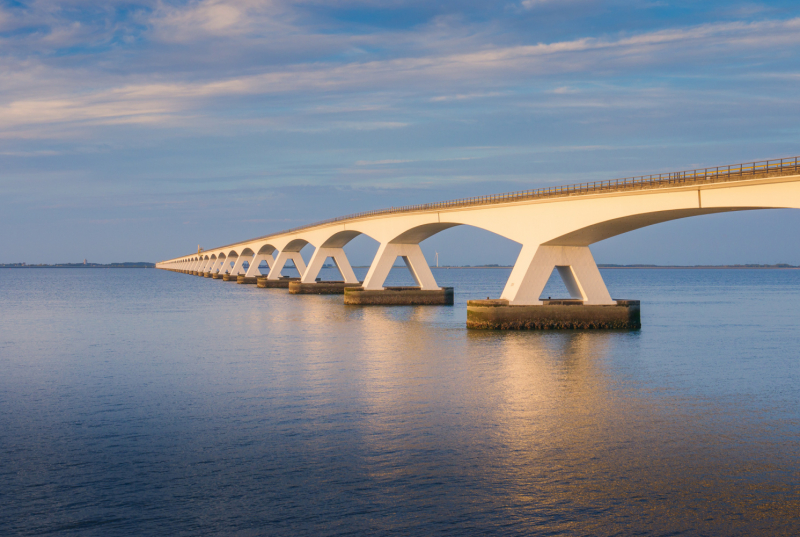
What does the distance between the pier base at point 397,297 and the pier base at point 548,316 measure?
22643mm

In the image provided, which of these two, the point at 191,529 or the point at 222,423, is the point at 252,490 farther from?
the point at 222,423

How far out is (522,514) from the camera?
11688mm

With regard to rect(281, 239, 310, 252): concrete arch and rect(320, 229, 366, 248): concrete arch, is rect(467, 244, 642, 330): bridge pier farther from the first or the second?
rect(281, 239, 310, 252): concrete arch

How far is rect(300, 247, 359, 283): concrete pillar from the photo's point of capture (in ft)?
271

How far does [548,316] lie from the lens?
39969 mm

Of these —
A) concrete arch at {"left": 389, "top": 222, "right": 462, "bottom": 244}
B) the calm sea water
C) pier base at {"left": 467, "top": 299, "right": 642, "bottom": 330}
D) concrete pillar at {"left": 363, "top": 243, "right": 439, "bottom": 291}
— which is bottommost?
the calm sea water

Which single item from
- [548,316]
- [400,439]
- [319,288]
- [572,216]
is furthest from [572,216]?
[319,288]

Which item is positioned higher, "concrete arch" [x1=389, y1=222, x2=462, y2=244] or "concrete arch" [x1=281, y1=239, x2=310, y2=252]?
"concrete arch" [x1=281, y1=239, x2=310, y2=252]

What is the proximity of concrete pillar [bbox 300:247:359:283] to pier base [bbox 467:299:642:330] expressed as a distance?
4242cm

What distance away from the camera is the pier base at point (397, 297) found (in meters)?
63.7

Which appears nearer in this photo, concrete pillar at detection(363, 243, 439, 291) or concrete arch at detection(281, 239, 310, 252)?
concrete pillar at detection(363, 243, 439, 291)

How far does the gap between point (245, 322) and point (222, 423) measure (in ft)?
100

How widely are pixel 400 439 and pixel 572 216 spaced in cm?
2446

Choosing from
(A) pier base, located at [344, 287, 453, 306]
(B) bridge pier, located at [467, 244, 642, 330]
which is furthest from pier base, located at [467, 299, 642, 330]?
(A) pier base, located at [344, 287, 453, 306]
